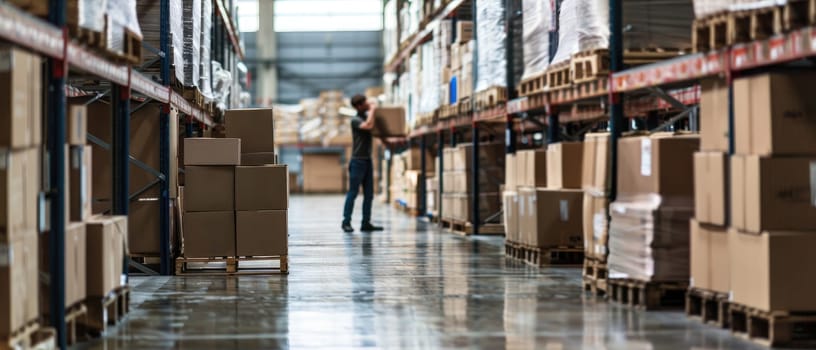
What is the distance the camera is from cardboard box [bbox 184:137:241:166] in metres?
8.20

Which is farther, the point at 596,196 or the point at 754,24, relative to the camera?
the point at 596,196

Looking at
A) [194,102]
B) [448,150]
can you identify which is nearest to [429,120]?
[448,150]

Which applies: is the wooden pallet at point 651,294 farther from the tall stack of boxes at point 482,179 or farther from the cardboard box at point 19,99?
the tall stack of boxes at point 482,179

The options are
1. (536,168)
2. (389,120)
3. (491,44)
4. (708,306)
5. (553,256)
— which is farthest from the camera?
(389,120)

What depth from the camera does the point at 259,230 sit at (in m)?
8.34

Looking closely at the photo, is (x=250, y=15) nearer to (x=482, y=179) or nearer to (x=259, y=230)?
(x=482, y=179)

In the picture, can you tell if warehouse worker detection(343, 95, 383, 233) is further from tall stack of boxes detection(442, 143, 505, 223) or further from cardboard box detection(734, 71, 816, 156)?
cardboard box detection(734, 71, 816, 156)

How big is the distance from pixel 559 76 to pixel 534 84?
83cm

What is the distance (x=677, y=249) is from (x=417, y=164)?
12.9 meters

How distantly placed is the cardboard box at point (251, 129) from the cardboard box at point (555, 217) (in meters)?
2.36

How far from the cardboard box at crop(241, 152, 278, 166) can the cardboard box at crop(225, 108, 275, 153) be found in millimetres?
64

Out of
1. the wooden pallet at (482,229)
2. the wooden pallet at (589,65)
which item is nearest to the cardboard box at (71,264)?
the wooden pallet at (589,65)

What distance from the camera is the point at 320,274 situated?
8570mm

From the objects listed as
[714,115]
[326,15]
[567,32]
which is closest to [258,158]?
[567,32]
